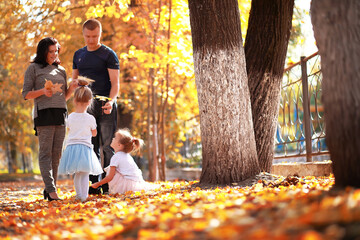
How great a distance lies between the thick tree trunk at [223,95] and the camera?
18.6 feet

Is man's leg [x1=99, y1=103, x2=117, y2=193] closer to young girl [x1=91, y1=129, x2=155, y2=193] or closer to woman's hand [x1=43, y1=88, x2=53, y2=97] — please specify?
young girl [x1=91, y1=129, x2=155, y2=193]

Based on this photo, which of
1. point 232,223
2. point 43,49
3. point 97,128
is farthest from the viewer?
point 97,128

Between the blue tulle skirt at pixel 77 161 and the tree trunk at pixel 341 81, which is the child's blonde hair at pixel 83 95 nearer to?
the blue tulle skirt at pixel 77 161

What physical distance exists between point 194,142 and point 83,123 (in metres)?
8.36

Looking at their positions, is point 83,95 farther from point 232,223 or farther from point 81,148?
point 232,223

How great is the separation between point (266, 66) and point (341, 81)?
9.78 ft

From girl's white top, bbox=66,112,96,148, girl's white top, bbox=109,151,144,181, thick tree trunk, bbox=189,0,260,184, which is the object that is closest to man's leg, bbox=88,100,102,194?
girl's white top, bbox=109,151,144,181

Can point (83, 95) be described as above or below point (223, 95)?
above

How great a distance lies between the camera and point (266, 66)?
645cm

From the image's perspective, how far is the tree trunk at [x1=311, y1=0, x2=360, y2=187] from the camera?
135 inches

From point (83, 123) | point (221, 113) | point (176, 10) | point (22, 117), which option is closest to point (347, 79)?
point (221, 113)

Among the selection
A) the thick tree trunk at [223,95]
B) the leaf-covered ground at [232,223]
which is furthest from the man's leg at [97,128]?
the leaf-covered ground at [232,223]

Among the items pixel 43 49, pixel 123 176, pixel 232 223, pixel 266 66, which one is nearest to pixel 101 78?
pixel 43 49

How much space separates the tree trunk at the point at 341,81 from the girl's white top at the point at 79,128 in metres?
3.27
